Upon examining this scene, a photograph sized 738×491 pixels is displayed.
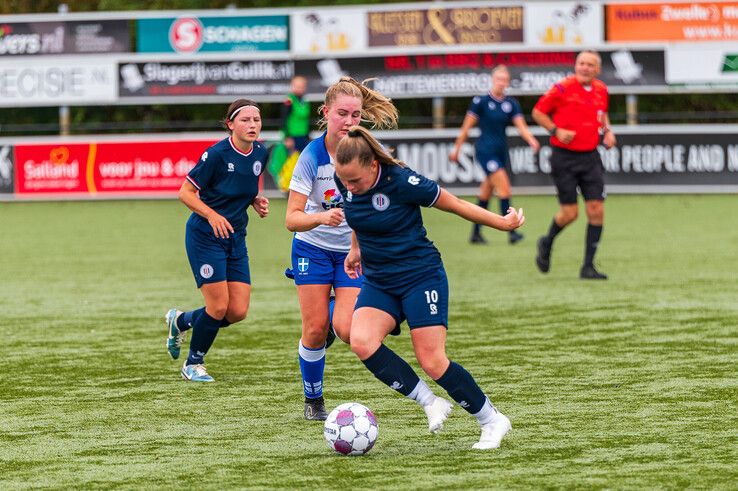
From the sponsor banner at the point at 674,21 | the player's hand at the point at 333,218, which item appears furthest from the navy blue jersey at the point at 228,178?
the sponsor banner at the point at 674,21

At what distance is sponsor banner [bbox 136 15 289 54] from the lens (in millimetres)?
31500

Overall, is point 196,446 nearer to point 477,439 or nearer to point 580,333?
point 477,439

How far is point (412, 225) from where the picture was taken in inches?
270

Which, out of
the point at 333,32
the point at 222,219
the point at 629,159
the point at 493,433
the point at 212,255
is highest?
the point at 333,32

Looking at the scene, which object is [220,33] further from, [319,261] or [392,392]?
[319,261]

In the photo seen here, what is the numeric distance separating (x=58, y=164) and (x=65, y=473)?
79.5 feet

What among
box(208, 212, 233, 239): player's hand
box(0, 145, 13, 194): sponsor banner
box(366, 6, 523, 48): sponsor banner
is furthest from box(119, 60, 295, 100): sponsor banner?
box(208, 212, 233, 239): player's hand

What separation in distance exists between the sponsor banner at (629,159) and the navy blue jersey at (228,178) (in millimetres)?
18295

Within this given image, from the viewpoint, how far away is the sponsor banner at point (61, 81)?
31.6m

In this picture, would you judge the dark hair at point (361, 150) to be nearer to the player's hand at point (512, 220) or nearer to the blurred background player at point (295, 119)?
the player's hand at point (512, 220)

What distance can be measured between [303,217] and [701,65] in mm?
23644

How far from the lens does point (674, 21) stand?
99.4ft

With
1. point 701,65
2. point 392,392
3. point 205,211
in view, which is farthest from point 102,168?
point 392,392

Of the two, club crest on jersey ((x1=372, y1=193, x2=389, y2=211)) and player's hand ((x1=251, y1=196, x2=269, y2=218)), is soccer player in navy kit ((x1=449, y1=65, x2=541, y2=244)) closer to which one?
player's hand ((x1=251, y1=196, x2=269, y2=218))
